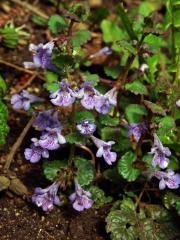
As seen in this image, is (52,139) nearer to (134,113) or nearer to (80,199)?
(80,199)

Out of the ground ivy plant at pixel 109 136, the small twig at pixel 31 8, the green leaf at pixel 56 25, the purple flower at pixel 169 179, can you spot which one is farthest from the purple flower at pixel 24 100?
the small twig at pixel 31 8

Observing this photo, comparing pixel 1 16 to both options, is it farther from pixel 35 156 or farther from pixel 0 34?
pixel 35 156

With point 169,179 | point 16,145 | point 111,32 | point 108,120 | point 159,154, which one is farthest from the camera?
point 111,32

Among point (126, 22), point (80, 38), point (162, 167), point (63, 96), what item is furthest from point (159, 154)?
point (126, 22)

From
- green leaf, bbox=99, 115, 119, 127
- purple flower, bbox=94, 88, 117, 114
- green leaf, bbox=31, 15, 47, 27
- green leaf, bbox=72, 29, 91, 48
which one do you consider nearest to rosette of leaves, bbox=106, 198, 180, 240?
green leaf, bbox=99, 115, 119, 127

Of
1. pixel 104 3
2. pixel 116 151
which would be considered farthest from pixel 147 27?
pixel 104 3

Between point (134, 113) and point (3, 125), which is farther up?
point (134, 113)
